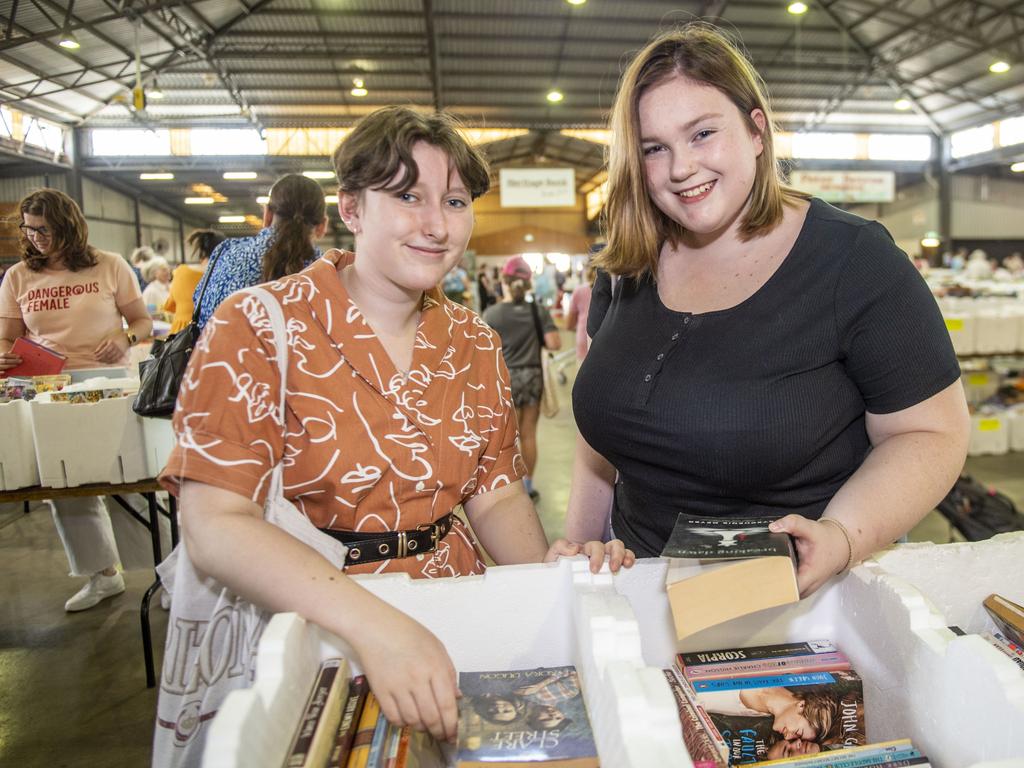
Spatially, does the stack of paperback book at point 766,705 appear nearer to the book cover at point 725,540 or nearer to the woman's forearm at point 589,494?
the book cover at point 725,540

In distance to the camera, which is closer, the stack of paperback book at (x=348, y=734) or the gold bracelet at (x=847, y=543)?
the stack of paperback book at (x=348, y=734)

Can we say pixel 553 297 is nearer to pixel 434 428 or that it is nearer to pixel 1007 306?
pixel 1007 306

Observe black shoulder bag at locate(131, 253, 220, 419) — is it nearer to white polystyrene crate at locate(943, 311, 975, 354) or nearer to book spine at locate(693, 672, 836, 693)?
book spine at locate(693, 672, 836, 693)

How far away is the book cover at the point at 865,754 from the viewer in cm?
77

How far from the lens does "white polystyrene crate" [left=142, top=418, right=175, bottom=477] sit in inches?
98.3

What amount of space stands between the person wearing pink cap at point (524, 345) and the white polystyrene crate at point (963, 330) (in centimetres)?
270

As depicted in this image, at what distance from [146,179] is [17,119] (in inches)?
181

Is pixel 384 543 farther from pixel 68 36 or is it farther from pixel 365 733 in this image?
pixel 68 36

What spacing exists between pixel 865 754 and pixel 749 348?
0.61m

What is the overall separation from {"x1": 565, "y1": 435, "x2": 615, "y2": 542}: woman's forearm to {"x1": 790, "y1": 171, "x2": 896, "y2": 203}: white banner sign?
19117mm

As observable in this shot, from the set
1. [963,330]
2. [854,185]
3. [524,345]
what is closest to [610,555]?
[524,345]

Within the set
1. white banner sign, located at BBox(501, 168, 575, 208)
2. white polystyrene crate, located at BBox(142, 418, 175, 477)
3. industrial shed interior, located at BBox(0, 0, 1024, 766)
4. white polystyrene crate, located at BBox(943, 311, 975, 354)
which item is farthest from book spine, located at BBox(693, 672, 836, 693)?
white banner sign, located at BBox(501, 168, 575, 208)

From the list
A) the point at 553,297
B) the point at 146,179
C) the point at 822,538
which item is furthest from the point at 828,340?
the point at 146,179

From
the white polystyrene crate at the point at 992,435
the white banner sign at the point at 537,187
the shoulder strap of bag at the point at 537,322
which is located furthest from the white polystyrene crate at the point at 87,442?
the white banner sign at the point at 537,187
